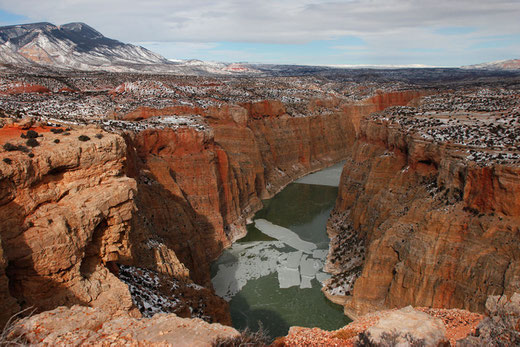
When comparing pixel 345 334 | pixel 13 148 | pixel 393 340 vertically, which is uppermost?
pixel 13 148

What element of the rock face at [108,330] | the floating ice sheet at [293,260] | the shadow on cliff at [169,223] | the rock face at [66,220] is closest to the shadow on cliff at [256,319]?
the shadow on cliff at [169,223]

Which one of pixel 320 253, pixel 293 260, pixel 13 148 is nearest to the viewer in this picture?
pixel 13 148

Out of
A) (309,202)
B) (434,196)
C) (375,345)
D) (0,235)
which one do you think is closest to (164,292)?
(0,235)

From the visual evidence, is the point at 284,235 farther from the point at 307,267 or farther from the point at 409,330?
the point at 409,330

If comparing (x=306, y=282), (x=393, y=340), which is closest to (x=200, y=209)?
(x=306, y=282)

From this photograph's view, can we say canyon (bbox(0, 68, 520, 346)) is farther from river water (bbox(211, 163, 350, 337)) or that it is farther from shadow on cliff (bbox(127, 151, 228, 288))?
river water (bbox(211, 163, 350, 337))

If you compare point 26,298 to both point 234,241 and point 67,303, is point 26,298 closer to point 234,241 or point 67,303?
point 67,303

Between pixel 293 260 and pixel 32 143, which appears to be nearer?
pixel 32 143

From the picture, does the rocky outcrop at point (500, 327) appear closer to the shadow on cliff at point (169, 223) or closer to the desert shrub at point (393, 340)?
the desert shrub at point (393, 340)
